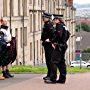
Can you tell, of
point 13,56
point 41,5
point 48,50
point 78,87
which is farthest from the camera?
point 41,5

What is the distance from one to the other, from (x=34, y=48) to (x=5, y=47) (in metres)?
46.4

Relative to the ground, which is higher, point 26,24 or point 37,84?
point 37,84

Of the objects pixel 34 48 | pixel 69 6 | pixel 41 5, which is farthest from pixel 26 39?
pixel 69 6

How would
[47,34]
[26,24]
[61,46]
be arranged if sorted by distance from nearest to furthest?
[61,46] → [47,34] → [26,24]

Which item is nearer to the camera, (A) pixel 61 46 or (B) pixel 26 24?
(A) pixel 61 46

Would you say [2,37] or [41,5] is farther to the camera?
[41,5]

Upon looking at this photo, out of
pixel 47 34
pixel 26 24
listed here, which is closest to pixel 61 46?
pixel 47 34

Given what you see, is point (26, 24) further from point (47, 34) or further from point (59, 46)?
point (59, 46)

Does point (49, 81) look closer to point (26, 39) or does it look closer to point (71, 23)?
point (26, 39)

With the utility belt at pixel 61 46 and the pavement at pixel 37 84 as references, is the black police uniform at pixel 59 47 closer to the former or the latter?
the utility belt at pixel 61 46

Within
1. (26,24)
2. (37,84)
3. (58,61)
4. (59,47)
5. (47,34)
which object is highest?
(47,34)

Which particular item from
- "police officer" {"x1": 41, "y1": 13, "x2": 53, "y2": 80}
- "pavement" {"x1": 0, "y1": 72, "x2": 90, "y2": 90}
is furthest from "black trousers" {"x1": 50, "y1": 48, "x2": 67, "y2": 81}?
"police officer" {"x1": 41, "y1": 13, "x2": 53, "y2": 80}

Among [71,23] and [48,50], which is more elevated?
[48,50]

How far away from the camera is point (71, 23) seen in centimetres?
9812
